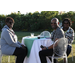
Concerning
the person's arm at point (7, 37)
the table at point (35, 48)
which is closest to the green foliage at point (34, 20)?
the table at point (35, 48)

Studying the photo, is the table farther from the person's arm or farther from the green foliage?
the green foliage

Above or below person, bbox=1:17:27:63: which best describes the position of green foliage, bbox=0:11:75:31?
above

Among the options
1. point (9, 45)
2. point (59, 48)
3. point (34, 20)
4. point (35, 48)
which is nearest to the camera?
point (59, 48)

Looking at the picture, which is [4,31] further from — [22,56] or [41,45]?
[41,45]

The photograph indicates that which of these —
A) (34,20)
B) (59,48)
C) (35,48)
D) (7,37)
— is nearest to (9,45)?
(7,37)

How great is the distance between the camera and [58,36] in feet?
9.40

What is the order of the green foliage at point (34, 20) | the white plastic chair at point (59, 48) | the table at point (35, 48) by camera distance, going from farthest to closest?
the green foliage at point (34, 20) → the table at point (35, 48) → the white plastic chair at point (59, 48)

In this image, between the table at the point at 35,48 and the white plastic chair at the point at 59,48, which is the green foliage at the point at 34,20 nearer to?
the table at the point at 35,48

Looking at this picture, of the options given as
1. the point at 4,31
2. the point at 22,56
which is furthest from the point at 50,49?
the point at 4,31

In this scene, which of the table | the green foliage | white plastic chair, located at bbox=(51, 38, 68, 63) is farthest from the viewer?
the green foliage

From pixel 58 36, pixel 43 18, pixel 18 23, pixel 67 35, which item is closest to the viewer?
pixel 58 36

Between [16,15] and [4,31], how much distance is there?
1799 cm

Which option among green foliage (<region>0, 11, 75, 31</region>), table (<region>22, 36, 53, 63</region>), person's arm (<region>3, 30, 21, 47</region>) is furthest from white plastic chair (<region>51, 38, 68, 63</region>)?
green foliage (<region>0, 11, 75, 31</region>)

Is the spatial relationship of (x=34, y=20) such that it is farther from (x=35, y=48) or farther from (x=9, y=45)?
(x=9, y=45)
